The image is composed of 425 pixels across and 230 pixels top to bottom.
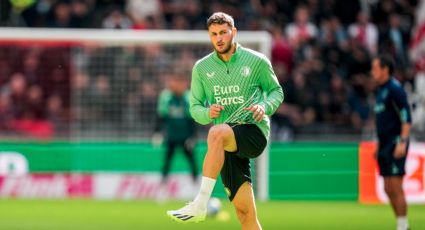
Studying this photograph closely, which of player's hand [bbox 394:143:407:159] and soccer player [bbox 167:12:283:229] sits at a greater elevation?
soccer player [bbox 167:12:283:229]

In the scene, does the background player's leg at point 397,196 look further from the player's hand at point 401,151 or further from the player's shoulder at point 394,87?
the player's shoulder at point 394,87

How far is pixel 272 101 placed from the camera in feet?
32.0

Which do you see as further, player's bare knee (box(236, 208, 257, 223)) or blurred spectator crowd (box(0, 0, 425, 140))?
blurred spectator crowd (box(0, 0, 425, 140))

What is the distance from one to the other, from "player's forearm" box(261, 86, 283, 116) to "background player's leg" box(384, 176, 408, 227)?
4.09 meters

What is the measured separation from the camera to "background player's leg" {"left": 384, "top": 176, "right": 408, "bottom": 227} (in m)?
13.5

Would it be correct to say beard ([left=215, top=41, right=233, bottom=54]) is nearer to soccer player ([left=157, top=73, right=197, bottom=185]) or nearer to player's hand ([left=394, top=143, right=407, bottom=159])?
player's hand ([left=394, top=143, right=407, bottom=159])

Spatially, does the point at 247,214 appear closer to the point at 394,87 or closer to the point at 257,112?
the point at 257,112

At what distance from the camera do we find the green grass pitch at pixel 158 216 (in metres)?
14.6

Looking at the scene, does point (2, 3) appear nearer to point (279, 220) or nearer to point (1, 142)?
point (1, 142)

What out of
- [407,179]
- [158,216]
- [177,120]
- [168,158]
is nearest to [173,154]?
[168,158]

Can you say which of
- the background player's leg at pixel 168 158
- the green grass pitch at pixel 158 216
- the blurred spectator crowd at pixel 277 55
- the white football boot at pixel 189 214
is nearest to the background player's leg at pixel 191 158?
the background player's leg at pixel 168 158

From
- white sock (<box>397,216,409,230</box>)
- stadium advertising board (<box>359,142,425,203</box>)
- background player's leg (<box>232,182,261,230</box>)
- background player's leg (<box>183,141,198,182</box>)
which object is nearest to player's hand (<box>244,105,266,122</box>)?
background player's leg (<box>232,182,261,230</box>)

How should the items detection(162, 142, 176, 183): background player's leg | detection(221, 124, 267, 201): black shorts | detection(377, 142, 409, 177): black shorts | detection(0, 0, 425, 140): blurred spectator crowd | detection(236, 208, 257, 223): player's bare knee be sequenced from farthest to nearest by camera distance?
detection(0, 0, 425, 140): blurred spectator crowd → detection(162, 142, 176, 183): background player's leg → detection(377, 142, 409, 177): black shorts → detection(236, 208, 257, 223): player's bare knee → detection(221, 124, 267, 201): black shorts

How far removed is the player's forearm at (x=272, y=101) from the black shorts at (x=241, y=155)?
21cm
